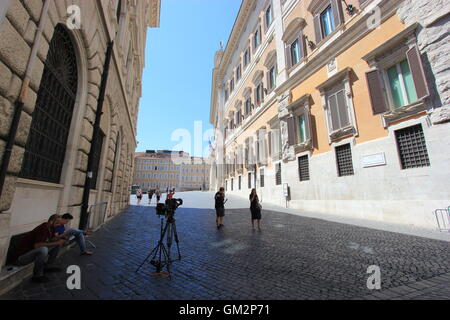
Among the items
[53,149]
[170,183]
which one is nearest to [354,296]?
[53,149]

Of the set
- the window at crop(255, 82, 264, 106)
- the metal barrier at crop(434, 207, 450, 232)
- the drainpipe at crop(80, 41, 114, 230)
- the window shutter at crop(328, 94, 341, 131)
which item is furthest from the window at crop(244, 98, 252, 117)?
the metal barrier at crop(434, 207, 450, 232)

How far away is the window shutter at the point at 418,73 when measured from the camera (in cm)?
773

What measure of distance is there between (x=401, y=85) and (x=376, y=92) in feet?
2.86

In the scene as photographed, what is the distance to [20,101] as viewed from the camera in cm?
337

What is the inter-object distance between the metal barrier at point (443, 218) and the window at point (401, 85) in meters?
4.28

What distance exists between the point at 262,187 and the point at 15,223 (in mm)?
17643

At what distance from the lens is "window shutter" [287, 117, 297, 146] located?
580 inches

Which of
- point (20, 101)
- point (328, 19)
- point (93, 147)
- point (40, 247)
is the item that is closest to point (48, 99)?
point (20, 101)

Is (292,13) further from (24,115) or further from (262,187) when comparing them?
(24,115)

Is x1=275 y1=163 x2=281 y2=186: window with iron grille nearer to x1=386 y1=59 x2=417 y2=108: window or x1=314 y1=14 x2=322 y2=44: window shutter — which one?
x1=314 y1=14 x2=322 y2=44: window shutter

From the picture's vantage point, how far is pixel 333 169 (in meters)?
11.6

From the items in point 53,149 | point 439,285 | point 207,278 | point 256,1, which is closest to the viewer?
point 439,285

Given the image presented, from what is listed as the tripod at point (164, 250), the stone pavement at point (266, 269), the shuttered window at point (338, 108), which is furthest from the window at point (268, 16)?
the tripod at point (164, 250)

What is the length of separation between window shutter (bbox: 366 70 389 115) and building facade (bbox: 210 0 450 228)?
4 cm
